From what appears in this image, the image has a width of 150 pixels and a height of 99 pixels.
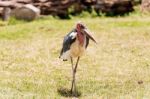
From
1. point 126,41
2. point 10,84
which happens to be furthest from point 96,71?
point 126,41

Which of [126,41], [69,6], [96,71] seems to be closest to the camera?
[96,71]

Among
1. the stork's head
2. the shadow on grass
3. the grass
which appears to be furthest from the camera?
the grass

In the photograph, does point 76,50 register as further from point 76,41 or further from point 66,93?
point 66,93

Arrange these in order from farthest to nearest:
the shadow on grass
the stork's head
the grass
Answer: the grass
the shadow on grass
the stork's head

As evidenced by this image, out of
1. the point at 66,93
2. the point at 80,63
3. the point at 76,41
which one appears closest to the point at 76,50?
the point at 76,41

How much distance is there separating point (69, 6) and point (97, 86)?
35.4 ft

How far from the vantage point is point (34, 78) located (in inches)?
430

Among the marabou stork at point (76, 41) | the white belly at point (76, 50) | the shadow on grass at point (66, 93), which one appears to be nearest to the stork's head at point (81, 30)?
the marabou stork at point (76, 41)

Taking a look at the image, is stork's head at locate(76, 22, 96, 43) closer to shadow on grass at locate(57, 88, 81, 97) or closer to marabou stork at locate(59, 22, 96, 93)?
marabou stork at locate(59, 22, 96, 93)

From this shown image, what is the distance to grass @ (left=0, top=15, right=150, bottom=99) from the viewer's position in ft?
32.7

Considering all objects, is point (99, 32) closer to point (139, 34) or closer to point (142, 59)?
point (139, 34)

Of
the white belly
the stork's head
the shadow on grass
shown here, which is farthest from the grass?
the stork's head

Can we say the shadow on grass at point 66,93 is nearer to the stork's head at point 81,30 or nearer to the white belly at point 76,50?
the white belly at point 76,50

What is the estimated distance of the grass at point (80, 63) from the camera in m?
9.97
